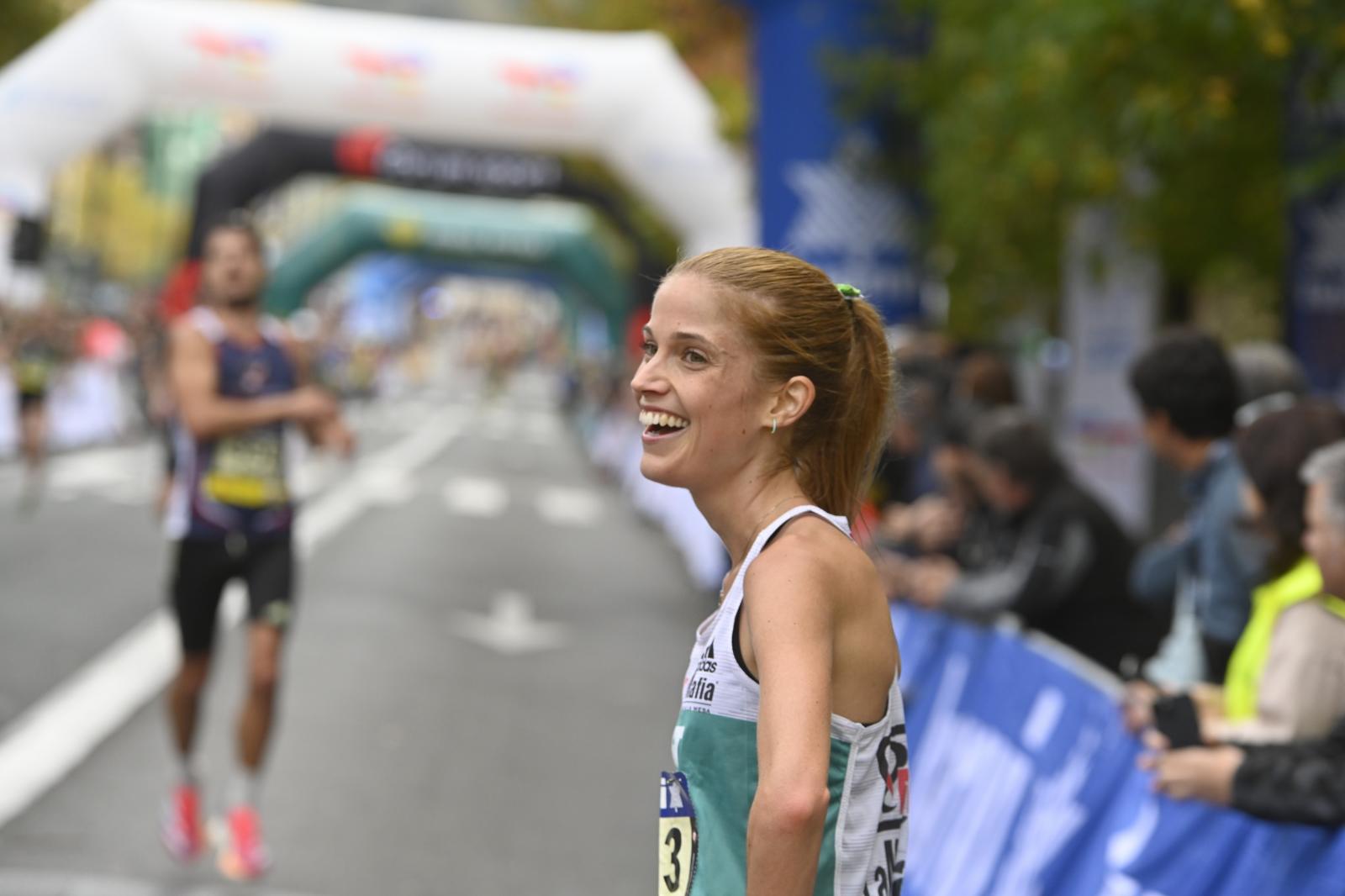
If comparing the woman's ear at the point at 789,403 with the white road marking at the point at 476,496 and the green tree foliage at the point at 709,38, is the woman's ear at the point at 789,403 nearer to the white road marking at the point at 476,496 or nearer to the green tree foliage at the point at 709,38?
the green tree foliage at the point at 709,38

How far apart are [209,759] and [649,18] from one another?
73.8 ft

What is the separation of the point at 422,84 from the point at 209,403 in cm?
1293

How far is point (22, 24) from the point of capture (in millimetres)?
25484

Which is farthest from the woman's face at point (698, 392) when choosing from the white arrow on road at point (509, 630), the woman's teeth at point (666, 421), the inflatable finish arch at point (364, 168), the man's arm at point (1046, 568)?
the inflatable finish arch at point (364, 168)

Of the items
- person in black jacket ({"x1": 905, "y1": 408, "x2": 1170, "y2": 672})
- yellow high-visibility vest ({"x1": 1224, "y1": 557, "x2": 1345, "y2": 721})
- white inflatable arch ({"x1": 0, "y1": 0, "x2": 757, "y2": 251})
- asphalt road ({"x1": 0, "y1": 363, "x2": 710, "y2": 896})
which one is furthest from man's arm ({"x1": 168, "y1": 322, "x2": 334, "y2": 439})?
white inflatable arch ({"x1": 0, "y1": 0, "x2": 757, "y2": 251})

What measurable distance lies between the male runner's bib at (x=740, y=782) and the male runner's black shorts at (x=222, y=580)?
4437 mm

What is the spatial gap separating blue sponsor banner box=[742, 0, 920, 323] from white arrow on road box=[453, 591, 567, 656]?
3020 millimetres

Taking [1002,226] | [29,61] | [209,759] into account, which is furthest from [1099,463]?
[29,61]

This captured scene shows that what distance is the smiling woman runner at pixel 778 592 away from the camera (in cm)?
209

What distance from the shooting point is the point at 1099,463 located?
11.4m

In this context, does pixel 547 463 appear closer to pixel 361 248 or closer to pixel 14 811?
pixel 361 248

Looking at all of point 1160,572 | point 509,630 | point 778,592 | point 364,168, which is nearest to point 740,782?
point 778,592

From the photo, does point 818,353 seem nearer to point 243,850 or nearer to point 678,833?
point 678,833

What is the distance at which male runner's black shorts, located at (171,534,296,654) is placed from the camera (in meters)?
6.51
